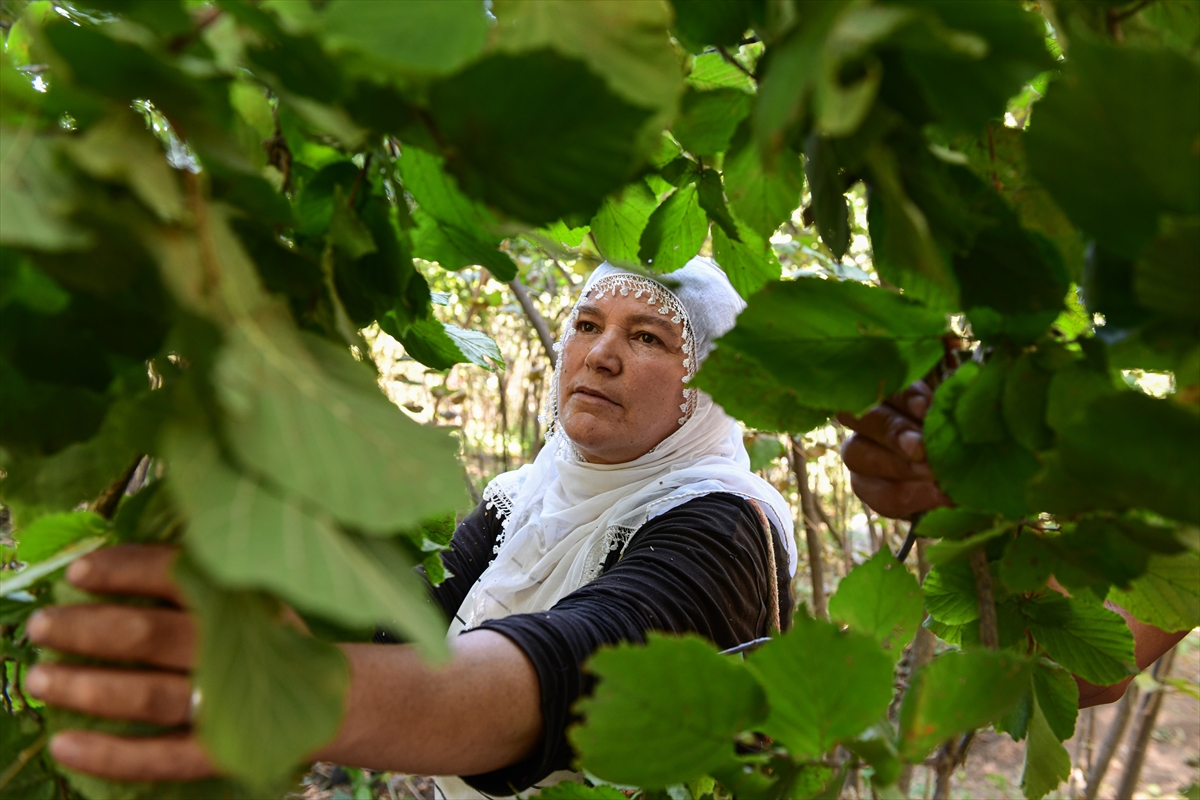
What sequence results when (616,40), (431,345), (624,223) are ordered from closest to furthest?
(616,40) < (431,345) < (624,223)

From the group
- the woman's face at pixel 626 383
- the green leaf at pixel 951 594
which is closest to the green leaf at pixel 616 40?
the green leaf at pixel 951 594

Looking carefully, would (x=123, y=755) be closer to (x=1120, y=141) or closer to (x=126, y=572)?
(x=126, y=572)

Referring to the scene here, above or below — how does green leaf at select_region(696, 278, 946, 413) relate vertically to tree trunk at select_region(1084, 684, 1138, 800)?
above

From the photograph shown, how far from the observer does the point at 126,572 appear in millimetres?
338

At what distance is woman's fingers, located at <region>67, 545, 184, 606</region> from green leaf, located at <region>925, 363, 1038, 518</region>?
0.35 metres

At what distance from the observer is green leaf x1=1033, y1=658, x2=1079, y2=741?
1.72ft

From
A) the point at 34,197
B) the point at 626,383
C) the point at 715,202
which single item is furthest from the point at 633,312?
the point at 34,197

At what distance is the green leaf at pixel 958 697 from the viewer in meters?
0.35

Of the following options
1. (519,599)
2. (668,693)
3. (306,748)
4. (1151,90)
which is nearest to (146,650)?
(306,748)

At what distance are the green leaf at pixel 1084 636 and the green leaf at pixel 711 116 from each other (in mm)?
345

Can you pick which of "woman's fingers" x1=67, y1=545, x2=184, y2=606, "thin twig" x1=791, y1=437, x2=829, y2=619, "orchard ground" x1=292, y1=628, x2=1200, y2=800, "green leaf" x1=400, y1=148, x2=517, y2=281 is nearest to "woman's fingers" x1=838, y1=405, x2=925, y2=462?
"green leaf" x1=400, y1=148, x2=517, y2=281

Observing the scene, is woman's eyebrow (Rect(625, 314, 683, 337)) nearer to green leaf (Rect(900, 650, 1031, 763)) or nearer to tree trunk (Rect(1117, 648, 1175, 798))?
green leaf (Rect(900, 650, 1031, 763))

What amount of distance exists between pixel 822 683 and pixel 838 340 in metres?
0.17

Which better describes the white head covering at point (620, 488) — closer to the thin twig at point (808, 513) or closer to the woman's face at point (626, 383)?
the woman's face at point (626, 383)
